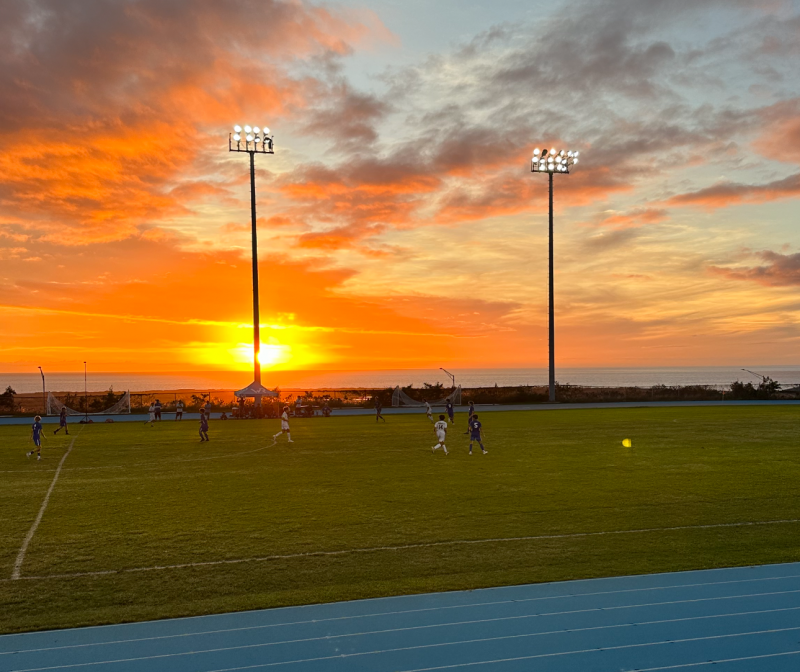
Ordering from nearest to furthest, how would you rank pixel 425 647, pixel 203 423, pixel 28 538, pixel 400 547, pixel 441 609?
pixel 425 647, pixel 441 609, pixel 400 547, pixel 28 538, pixel 203 423

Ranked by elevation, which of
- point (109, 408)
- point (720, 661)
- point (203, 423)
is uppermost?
point (203, 423)

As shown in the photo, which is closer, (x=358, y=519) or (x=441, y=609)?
(x=441, y=609)

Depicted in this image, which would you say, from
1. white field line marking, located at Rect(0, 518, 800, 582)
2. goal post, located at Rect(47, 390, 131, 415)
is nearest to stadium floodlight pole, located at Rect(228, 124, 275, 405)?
goal post, located at Rect(47, 390, 131, 415)

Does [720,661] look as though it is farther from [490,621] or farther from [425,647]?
[425,647]

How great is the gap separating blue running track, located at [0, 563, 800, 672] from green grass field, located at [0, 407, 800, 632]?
1.74 ft

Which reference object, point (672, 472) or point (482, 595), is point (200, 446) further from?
point (482, 595)

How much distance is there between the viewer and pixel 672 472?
1950 centimetres

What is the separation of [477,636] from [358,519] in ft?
20.6

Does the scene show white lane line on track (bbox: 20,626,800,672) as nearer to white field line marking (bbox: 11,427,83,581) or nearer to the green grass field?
the green grass field

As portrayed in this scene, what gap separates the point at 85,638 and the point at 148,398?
61.1 meters

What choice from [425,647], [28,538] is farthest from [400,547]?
[28,538]

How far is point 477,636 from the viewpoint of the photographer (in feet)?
25.1

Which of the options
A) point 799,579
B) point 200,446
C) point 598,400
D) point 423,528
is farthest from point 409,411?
point 799,579

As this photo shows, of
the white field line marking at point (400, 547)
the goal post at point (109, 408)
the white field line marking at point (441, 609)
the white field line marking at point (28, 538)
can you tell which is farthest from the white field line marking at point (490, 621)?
the goal post at point (109, 408)
